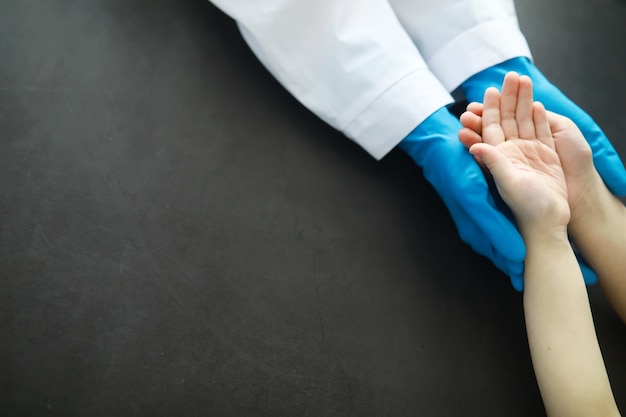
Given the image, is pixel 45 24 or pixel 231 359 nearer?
pixel 231 359

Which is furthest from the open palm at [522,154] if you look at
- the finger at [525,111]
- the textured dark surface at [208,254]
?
the textured dark surface at [208,254]

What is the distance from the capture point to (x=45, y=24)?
0.72 m

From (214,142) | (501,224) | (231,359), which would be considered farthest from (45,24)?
(501,224)

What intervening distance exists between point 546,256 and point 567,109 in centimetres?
23

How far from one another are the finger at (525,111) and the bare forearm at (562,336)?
14 cm

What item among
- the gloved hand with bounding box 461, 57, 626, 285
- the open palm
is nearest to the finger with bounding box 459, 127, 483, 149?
the open palm

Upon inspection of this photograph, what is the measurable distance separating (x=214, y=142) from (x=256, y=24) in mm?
177

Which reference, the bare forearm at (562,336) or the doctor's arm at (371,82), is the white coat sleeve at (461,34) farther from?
the bare forearm at (562,336)

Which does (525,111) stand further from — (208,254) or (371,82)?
(208,254)

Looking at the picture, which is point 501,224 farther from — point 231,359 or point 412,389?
point 231,359

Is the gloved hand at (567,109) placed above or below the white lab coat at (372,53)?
above

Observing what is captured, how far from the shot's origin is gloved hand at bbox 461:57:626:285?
63 cm

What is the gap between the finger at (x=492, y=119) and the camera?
598 mm

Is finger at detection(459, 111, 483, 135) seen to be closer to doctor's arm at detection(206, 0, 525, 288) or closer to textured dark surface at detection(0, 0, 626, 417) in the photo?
doctor's arm at detection(206, 0, 525, 288)
